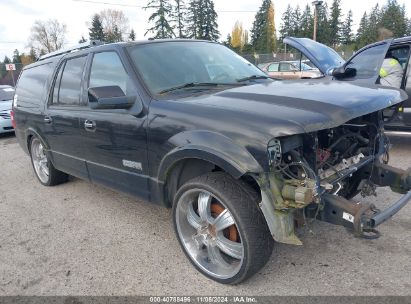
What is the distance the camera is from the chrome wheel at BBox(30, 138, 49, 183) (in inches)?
213

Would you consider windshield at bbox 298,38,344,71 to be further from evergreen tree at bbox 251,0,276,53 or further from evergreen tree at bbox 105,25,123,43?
evergreen tree at bbox 251,0,276,53

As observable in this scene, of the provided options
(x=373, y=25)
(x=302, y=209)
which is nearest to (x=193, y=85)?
(x=302, y=209)

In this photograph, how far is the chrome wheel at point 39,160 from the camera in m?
5.42

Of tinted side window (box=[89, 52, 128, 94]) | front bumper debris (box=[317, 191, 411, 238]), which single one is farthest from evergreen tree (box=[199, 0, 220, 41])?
front bumper debris (box=[317, 191, 411, 238])

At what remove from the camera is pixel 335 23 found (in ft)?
238

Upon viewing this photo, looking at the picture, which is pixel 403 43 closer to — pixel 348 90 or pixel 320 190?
pixel 348 90

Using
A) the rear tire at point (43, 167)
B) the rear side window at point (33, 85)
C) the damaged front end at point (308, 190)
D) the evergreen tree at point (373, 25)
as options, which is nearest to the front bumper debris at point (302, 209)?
the damaged front end at point (308, 190)

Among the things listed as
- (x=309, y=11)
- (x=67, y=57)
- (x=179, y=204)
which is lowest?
(x=179, y=204)

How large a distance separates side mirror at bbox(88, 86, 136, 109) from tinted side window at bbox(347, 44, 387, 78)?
3939mm

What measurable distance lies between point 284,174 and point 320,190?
0.87 feet

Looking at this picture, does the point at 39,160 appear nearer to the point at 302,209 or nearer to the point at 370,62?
the point at 302,209

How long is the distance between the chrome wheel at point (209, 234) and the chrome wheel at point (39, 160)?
10.5 feet

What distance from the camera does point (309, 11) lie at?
74.1 meters

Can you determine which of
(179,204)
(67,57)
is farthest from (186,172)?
(67,57)
